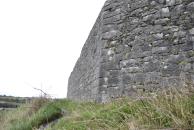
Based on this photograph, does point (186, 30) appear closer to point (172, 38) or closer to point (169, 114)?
point (172, 38)

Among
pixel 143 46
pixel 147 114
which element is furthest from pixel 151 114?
pixel 143 46

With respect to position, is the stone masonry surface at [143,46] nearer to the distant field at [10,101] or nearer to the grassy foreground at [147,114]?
the grassy foreground at [147,114]

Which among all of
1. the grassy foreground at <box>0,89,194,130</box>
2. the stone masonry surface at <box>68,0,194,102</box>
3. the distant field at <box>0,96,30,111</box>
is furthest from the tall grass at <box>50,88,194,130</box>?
the distant field at <box>0,96,30,111</box>

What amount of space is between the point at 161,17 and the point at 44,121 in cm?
311

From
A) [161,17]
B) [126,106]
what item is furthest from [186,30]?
[126,106]

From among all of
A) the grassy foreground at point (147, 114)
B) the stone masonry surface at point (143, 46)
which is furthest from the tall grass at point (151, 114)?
the stone masonry surface at point (143, 46)

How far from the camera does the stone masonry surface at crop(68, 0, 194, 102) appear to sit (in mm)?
6520

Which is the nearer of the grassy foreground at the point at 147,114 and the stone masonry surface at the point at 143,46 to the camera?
the grassy foreground at the point at 147,114

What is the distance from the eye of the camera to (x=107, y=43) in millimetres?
8008

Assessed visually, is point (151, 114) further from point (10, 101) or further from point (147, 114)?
point (10, 101)

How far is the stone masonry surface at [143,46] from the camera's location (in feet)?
21.4

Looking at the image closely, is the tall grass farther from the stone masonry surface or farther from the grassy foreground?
the stone masonry surface

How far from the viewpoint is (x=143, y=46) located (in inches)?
282

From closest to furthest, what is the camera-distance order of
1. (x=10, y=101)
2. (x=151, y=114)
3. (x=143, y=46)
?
(x=151, y=114), (x=143, y=46), (x=10, y=101)
